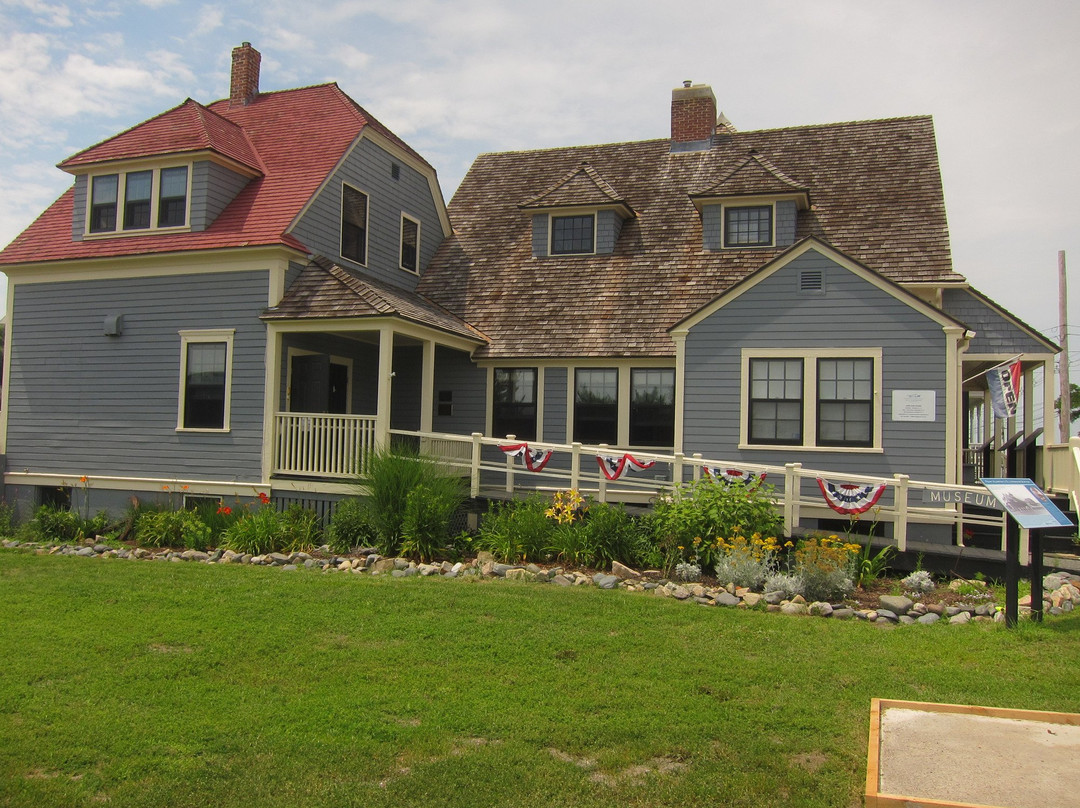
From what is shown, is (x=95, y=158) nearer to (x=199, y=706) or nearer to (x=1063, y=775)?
(x=199, y=706)

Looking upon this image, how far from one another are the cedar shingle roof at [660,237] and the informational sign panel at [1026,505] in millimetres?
7487

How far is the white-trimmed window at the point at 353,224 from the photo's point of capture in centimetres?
1691

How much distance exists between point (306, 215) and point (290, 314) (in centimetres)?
212

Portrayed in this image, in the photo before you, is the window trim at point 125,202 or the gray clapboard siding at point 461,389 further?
the gray clapboard siding at point 461,389

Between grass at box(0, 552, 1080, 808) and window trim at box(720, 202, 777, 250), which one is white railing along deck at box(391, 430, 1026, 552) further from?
window trim at box(720, 202, 777, 250)

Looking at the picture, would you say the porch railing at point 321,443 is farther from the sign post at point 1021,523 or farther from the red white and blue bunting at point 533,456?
the sign post at point 1021,523

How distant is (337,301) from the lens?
1461cm

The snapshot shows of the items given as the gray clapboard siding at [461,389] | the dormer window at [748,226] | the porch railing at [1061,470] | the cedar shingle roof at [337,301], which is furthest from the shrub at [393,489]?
the porch railing at [1061,470]

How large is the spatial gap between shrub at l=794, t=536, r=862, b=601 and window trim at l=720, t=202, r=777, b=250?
27.2ft

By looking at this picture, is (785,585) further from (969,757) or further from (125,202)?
(125,202)

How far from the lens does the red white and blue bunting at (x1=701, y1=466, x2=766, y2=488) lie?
11.7m

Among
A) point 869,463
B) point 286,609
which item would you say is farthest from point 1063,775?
point 869,463

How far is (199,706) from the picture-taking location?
6156 mm

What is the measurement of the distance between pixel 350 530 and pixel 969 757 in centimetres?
964
